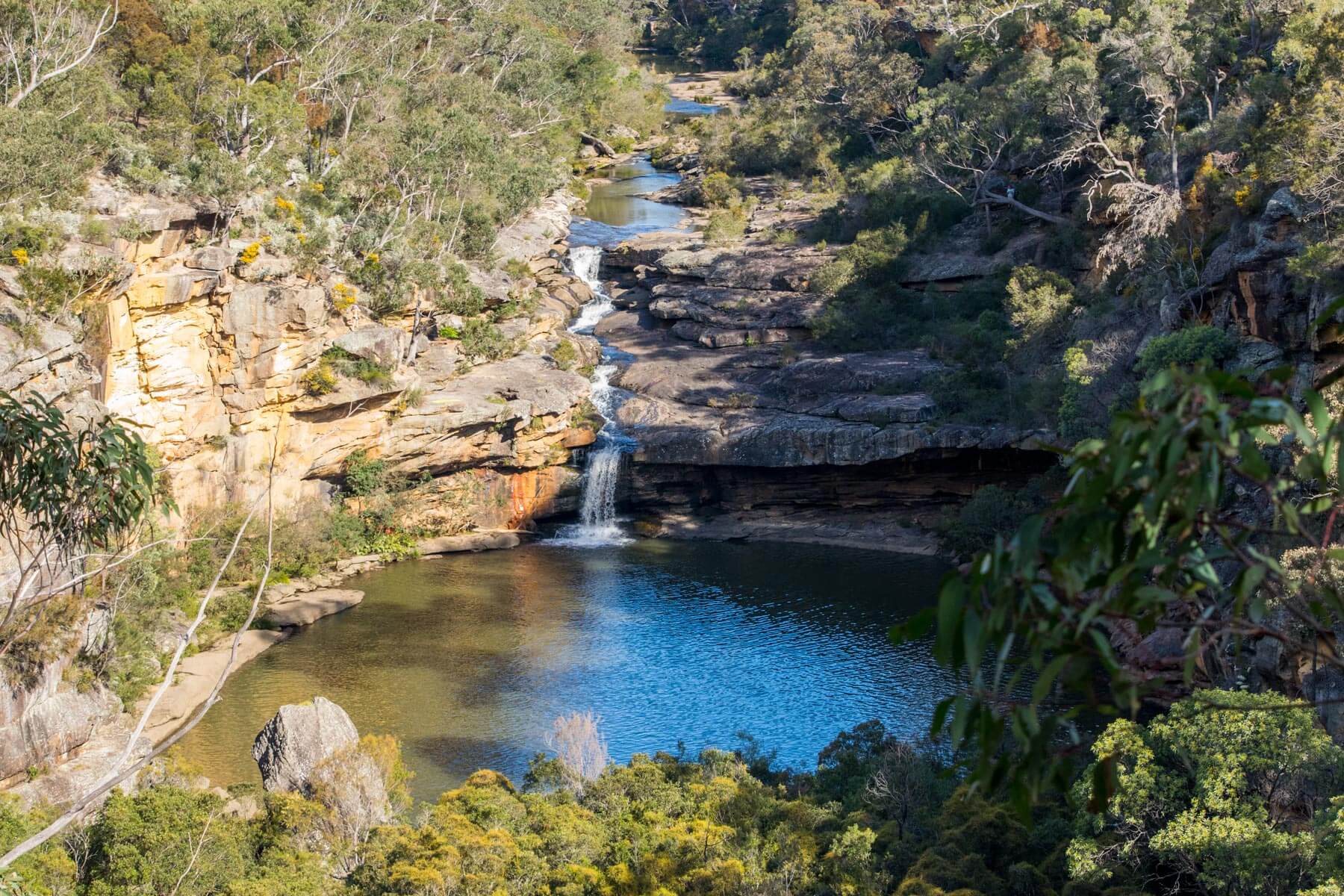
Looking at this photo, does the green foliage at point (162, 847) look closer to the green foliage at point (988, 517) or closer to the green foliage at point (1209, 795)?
the green foliage at point (1209, 795)

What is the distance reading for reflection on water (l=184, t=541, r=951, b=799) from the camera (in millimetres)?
26188

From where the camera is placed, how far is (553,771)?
71.0 feet

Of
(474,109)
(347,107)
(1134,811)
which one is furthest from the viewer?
(474,109)

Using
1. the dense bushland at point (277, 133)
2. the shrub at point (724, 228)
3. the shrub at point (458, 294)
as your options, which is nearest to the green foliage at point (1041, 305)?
the shrub at point (724, 228)

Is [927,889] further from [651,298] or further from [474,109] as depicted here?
[474,109]

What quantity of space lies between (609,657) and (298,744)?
1008cm

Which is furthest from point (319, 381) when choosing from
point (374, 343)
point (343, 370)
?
point (374, 343)

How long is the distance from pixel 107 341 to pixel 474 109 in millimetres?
27504

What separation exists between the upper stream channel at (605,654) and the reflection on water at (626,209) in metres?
19.5

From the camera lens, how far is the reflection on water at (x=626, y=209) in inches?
2283

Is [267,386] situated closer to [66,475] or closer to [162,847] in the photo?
[162,847]

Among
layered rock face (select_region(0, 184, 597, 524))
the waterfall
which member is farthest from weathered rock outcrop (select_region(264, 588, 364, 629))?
the waterfall

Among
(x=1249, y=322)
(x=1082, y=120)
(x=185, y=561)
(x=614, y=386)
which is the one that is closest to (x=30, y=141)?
(x=185, y=561)

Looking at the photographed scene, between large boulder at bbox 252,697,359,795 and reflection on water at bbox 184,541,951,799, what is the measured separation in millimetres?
2549
